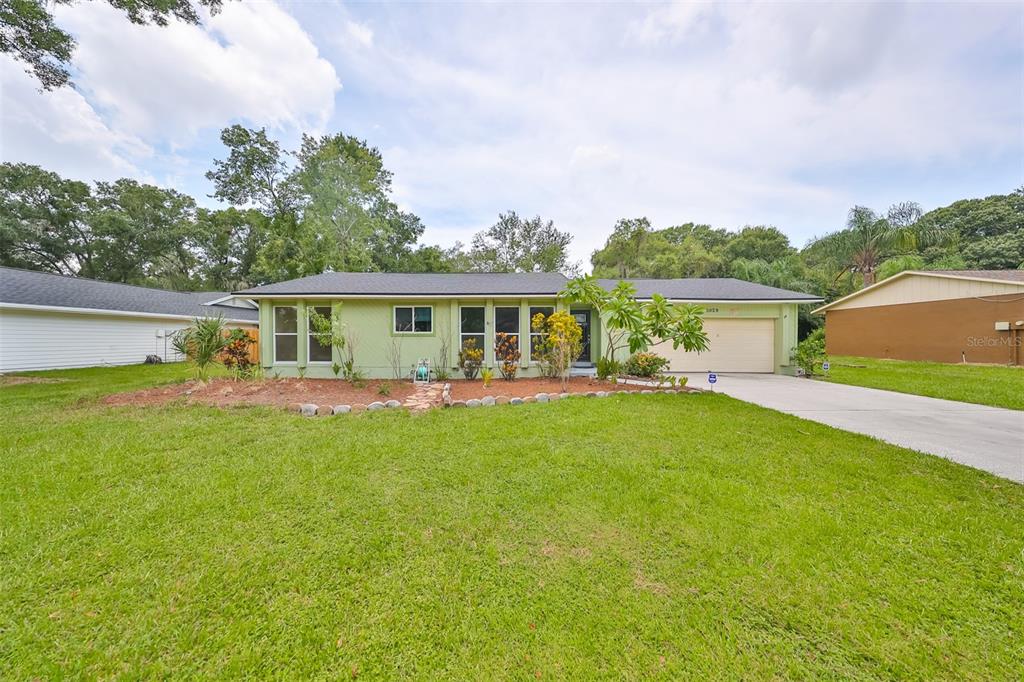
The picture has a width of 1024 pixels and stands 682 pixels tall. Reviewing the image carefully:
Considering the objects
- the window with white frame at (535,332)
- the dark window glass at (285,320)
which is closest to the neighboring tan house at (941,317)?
the window with white frame at (535,332)

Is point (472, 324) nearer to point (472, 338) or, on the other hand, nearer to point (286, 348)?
point (472, 338)

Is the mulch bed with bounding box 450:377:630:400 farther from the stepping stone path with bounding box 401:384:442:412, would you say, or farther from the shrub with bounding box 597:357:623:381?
the stepping stone path with bounding box 401:384:442:412

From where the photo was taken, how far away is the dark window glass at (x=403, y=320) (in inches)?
375

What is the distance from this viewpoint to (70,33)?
8.36 m

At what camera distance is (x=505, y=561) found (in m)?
2.33

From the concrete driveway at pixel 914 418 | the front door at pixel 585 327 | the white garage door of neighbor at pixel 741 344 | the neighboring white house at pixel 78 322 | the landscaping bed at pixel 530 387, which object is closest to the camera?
the concrete driveway at pixel 914 418

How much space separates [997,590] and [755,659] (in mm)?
1672

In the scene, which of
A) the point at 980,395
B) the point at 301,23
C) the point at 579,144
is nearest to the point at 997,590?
the point at 980,395

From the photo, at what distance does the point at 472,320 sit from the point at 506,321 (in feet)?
3.13

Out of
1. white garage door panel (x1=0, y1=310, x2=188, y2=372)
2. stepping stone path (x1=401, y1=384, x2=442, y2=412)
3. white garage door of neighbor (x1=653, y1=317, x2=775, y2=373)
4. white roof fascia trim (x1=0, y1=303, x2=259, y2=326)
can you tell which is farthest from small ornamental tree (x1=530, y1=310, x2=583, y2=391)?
white garage door panel (x1=0, y1=310, x2=188, y2=372)

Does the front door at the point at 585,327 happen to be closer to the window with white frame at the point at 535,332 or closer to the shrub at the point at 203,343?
the window with white frame at the point at 535,332

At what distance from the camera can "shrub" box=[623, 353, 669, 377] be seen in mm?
8820

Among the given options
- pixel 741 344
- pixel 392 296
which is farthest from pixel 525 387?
pixel 741 344

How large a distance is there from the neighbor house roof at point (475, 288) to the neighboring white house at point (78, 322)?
2293 millimetres
